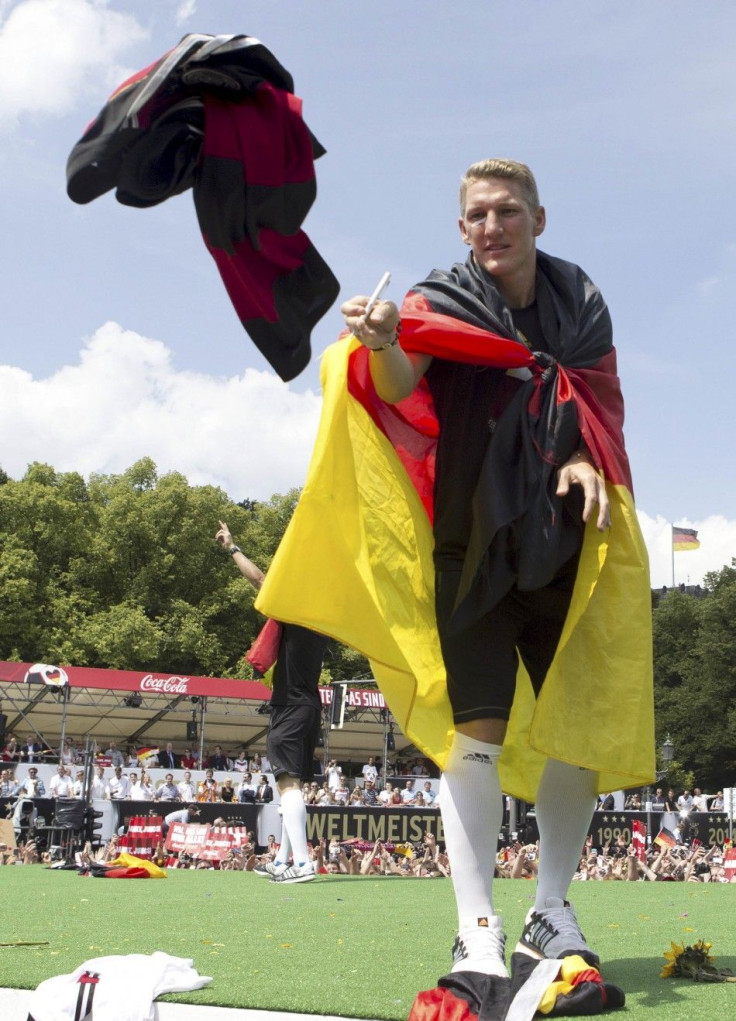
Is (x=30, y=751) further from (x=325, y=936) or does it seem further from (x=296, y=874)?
(x=325, y=936)

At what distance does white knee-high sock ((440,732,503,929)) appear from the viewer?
2.92 meters

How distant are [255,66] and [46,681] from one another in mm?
29065

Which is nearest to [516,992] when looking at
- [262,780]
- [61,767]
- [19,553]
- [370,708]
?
[61,767]

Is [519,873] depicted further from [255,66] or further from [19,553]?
[19,553]

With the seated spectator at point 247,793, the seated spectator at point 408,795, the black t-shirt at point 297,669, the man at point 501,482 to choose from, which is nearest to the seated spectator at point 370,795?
the seated spectator at point 408,795

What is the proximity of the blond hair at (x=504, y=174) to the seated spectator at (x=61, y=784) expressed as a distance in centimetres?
1866

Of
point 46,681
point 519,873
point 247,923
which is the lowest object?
point 519,873

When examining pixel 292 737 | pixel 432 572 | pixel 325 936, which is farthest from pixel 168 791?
pixel 432 572

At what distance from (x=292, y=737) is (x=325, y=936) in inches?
197

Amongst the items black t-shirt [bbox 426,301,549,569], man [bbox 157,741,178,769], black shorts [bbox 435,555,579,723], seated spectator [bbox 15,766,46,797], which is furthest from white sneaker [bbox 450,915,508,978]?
man [bbox 157,741,178,769]

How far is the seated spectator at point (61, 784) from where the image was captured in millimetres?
20406

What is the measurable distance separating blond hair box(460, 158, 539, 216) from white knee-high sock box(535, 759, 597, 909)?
1.78 m

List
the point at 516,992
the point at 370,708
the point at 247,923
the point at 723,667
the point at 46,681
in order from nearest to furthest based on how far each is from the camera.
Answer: the point at 516,992, the point at 247,923, the point at 46,681, the point at 370,708, the point at 723,667

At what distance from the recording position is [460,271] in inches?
133
